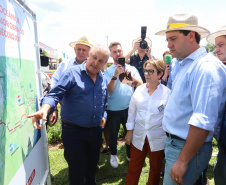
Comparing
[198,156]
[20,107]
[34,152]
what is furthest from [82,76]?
[198,156]

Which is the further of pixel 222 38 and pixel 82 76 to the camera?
pixel 222 38

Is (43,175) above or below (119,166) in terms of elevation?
above

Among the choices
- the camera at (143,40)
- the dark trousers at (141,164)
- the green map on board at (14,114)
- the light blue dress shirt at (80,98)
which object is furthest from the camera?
the camera at (143,40)

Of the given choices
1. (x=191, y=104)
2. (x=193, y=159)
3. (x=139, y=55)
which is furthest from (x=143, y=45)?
(x=193, y=159)

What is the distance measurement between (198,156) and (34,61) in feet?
6.33

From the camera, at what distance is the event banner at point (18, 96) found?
1201 mm

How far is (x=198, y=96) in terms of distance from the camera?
1.24 meters

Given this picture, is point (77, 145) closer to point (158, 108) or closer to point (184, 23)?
point (158, 108)

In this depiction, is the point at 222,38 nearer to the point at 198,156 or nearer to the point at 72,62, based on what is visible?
the point at 198,156

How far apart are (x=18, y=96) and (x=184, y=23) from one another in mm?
1582

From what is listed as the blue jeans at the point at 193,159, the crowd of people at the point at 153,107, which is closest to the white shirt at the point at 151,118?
the crowd of people at the point at 153,107

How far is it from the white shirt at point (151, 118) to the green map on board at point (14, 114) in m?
1.31

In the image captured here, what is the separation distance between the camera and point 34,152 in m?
1.81

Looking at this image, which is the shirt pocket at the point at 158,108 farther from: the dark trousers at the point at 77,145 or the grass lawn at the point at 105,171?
the grass lawn at the point at 105,171
